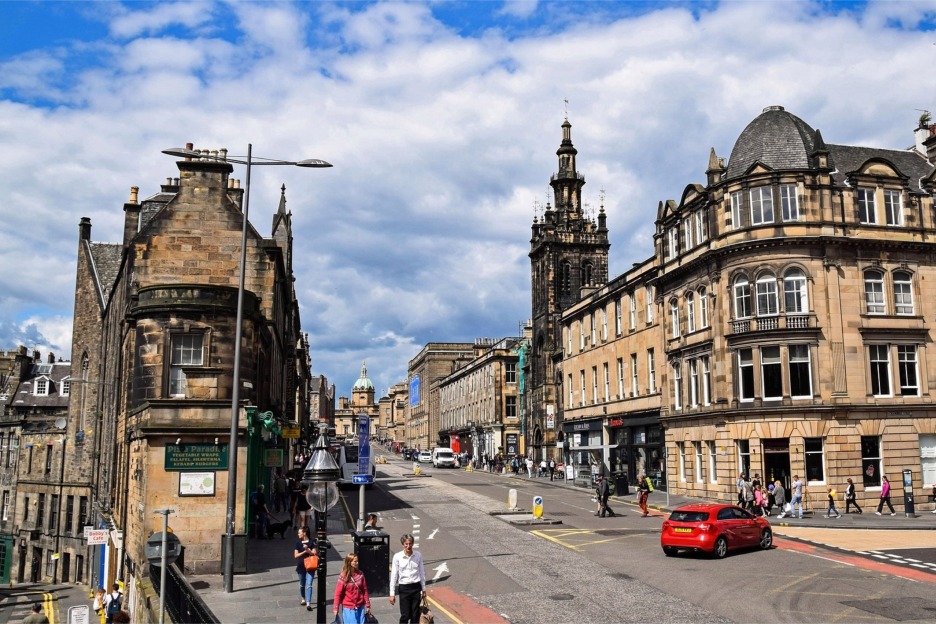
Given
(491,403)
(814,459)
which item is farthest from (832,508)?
(491,403)

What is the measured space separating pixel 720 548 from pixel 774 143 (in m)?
22.5

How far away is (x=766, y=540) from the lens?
75.3 feet

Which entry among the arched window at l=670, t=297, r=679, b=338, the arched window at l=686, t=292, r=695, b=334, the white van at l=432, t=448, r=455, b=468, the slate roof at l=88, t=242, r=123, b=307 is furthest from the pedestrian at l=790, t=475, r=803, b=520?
the white van at l=432, t=448, r=455, b=468

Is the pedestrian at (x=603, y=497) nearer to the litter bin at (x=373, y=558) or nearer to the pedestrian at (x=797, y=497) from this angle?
the pedestrian at (x=797, y=497)

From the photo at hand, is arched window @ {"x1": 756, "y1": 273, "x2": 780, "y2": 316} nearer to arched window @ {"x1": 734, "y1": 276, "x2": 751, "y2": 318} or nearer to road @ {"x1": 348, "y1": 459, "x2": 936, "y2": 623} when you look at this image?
arched window @ {"x1": 734, "y1": 276, "x2": 751, "y2": 318}

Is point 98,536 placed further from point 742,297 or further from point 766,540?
point 742,297

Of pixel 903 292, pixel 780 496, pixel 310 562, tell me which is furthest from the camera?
pixel 903 292

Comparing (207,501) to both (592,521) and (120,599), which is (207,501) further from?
(592,521)

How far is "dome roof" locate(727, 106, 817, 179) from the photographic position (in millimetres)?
36500

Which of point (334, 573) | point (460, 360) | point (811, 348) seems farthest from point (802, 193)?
point (460, 360)

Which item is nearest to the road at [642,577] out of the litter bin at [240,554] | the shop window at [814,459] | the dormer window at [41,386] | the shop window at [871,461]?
the litter bin at [240,554]

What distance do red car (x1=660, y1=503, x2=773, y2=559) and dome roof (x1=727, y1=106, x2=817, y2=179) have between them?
19428mm

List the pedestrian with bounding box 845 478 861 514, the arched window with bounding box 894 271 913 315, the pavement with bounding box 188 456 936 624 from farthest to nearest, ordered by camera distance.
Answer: the arched window with bounding box 894 271 913 315 → the pedestrian with bounding box 845 478 861 514 → the pavement with bounding box 188 456 936 624

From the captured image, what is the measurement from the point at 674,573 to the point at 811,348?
19.5 metres
